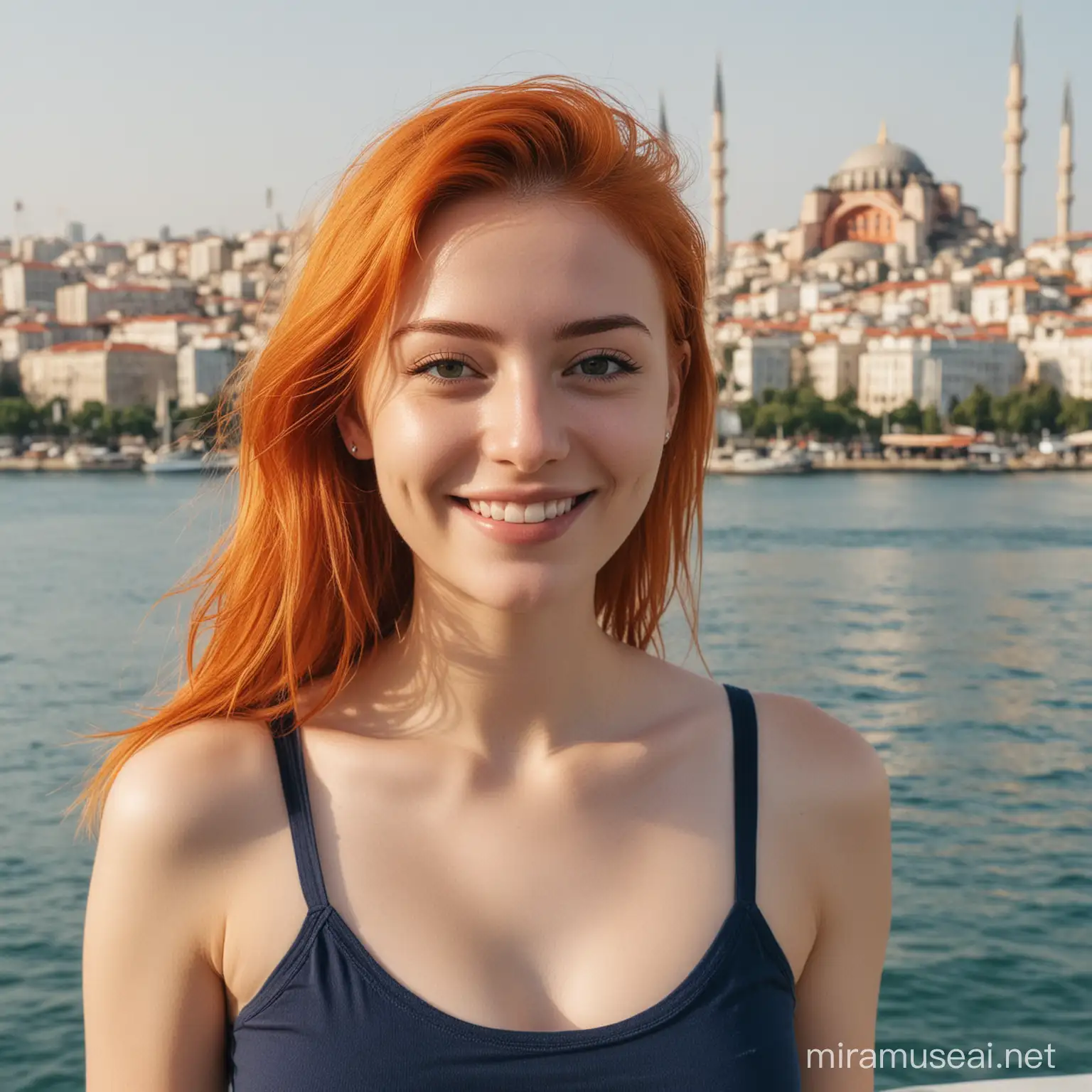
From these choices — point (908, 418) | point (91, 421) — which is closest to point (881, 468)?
point (908, 418)

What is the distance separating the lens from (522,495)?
62cm

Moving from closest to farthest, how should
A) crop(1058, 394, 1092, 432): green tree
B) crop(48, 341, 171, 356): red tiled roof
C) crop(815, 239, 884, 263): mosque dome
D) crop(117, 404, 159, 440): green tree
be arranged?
1. crop(1058, 394, 1092, 432): green tree
2. crop(117, 404, 159, 440): green tree
3. crop(48, 341, 171, 356): red tiled roof
4. crop(815, 239, 884, 263): mosque dome

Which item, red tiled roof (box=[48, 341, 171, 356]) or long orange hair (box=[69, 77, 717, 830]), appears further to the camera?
red tiled roof (box=[48, 341, 171, 356])

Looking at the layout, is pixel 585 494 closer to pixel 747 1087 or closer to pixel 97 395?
pixel 747 1087

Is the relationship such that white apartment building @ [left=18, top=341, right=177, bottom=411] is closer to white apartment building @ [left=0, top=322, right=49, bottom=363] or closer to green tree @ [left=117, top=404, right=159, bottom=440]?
white apartment building @ [left=0, top=322, right=49, bottom=363]

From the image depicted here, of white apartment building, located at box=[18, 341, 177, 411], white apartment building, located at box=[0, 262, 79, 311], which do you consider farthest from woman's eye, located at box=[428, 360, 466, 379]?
white apartment building, located at box=[0, 262, 79, 311]

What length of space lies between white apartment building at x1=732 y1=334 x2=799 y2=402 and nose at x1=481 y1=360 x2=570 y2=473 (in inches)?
1356

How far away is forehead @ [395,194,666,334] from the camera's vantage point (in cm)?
61

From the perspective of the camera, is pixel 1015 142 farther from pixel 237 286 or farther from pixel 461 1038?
pixel 461 1038

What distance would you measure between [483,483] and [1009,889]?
4.49 metres

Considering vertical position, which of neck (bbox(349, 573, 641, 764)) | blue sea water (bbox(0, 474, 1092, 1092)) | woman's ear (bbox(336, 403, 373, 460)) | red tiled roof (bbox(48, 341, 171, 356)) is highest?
red tiled roof (bbox(48, 341, 171, 356))

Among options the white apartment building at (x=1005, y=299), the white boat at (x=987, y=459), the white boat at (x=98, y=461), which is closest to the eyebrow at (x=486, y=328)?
the white boat at (x=987, y=459)

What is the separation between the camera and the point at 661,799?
682 mm

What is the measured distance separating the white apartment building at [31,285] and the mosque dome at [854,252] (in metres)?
20.3
